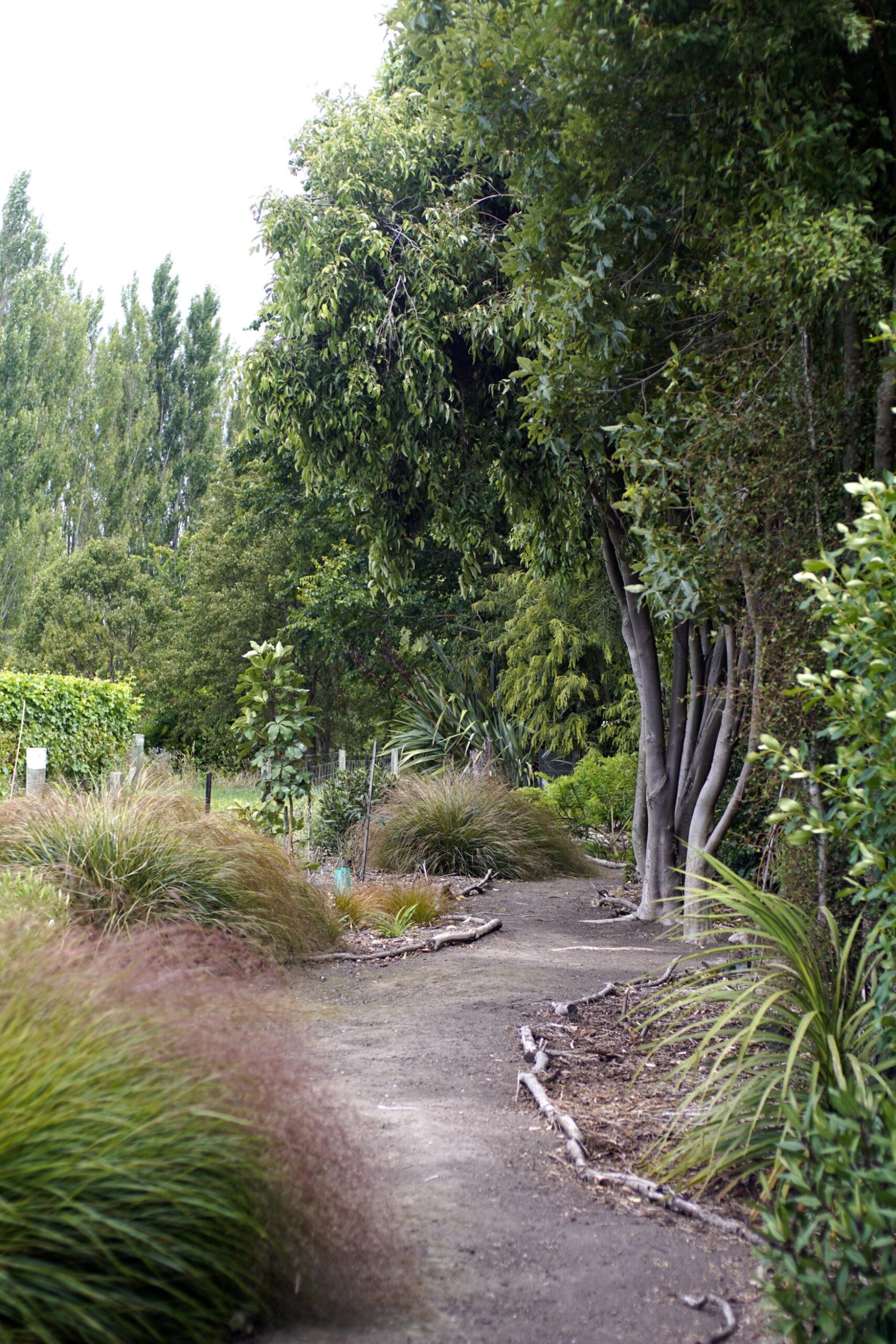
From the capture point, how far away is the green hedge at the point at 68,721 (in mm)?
13695

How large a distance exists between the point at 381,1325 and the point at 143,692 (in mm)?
26551

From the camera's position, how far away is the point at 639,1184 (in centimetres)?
290

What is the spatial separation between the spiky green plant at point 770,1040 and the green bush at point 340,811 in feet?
23.2

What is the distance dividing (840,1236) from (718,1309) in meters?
0.47

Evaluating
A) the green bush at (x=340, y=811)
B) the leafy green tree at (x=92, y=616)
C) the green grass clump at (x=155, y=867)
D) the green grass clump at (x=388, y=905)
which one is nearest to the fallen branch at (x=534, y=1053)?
the green grass clump at (x=155, y=867)

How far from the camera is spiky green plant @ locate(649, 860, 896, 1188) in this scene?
9.36ft

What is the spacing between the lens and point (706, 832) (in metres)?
6.88

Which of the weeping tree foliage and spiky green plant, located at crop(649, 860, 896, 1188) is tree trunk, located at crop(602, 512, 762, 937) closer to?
the weeping tree foliage

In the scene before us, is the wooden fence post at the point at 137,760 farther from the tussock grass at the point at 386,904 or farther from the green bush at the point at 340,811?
the green bush at the point at 340,811

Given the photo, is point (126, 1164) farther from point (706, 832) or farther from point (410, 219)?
point (410, 219)

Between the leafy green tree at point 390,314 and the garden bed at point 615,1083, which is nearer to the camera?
the garden bed at point 615,1083

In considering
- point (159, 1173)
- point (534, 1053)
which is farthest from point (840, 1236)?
point (534, 1053)

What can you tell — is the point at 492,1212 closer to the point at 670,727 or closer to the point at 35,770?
the point at 670,727

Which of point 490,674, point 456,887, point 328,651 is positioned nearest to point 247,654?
point 456,887
